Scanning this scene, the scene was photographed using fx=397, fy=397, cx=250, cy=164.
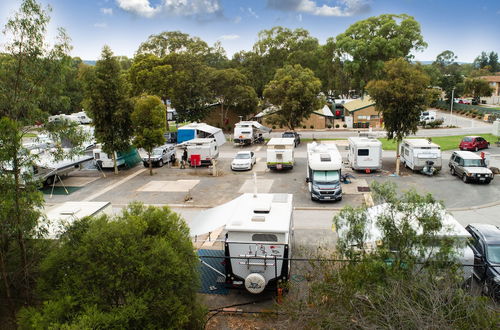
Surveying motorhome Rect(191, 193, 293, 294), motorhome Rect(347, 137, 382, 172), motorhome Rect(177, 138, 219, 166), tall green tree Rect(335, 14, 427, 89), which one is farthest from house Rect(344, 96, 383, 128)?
motorhome Rect(191, 193, 293, 294)

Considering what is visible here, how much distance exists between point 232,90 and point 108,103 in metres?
24.0

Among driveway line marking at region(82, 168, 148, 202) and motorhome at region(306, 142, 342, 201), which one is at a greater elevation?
motorhome at region(306, 142, 342, 201)

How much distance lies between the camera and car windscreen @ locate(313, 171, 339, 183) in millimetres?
20844

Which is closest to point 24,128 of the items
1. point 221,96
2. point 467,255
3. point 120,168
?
point 467,255

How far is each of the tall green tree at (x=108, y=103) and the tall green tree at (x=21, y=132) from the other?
19.3 meters

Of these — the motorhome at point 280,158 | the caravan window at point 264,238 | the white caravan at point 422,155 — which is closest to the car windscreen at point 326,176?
the motorhome at point 280,158

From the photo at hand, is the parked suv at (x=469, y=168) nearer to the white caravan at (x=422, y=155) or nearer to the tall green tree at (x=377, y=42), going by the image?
the white caravan at (x=422, y=155)

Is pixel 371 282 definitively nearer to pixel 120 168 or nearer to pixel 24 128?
pixel 24 128

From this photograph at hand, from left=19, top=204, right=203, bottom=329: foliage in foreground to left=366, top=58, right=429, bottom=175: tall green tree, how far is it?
21.7 m

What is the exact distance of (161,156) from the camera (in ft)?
104

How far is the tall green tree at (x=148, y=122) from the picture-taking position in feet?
88.9

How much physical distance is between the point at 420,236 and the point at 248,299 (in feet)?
17.9

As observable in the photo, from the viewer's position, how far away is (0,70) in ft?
26.6

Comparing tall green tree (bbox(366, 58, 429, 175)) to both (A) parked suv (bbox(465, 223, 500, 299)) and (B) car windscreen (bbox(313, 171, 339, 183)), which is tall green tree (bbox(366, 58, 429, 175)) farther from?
(A) parked suv (bbox(465, 223, 500, 299))
